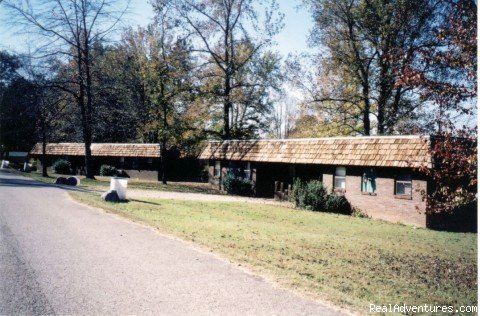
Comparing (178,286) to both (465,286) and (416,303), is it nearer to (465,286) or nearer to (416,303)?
(416,303)

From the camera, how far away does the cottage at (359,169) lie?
17391 mm

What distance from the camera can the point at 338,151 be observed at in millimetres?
21109

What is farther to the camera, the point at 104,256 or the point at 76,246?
the point at 76,246

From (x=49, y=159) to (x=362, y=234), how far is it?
49.5m

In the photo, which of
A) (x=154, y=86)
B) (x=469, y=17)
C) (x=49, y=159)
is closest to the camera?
(x=469, y=17)

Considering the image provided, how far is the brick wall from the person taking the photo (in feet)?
56.3

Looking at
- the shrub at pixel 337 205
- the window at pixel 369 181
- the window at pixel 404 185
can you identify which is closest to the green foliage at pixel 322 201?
the shrub at pixel 337 205

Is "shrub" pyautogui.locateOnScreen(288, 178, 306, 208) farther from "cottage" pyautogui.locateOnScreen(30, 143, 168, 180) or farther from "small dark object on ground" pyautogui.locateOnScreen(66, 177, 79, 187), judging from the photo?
"cottage" pyautogui.locateOnScreen(30, 143, 168, 180)

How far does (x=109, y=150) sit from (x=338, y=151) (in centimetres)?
3118

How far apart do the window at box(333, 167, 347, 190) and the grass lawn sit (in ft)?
14.0

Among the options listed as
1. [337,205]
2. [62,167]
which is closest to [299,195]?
[337,205]

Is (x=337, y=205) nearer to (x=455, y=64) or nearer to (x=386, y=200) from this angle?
(x=386, y=200)

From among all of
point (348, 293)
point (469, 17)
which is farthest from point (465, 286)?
point (469, 17)

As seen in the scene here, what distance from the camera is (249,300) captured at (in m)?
5.93
